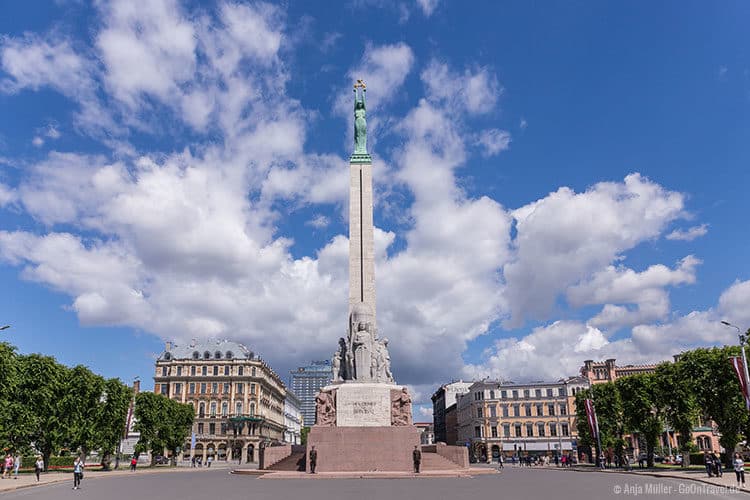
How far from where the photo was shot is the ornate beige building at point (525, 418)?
100m

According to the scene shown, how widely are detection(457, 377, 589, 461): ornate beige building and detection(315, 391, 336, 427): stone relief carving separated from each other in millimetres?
64868

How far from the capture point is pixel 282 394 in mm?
144750

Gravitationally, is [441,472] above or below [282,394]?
below

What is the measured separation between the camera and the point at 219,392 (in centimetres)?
10781

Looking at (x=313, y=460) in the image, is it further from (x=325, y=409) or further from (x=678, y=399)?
(x=678, y=399)

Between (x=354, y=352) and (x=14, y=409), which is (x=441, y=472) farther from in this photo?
(x=14, y=409)

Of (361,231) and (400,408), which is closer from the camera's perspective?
(400,408)

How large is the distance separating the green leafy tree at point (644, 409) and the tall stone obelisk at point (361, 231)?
98.2 feet

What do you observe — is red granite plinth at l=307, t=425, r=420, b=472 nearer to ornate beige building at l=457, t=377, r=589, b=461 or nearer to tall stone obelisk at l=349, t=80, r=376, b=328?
tall stone obelisk at l=349, t=80, r=376, b=328

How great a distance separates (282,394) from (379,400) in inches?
4204

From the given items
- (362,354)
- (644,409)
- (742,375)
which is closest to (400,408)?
(362,354)

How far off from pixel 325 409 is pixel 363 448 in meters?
5.64

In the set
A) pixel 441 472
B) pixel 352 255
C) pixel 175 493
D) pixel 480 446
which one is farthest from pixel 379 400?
pixel 480 446

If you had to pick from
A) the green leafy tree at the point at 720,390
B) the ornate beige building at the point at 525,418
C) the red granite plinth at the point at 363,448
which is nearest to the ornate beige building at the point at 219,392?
the ornate beige building at the point at 525,418
